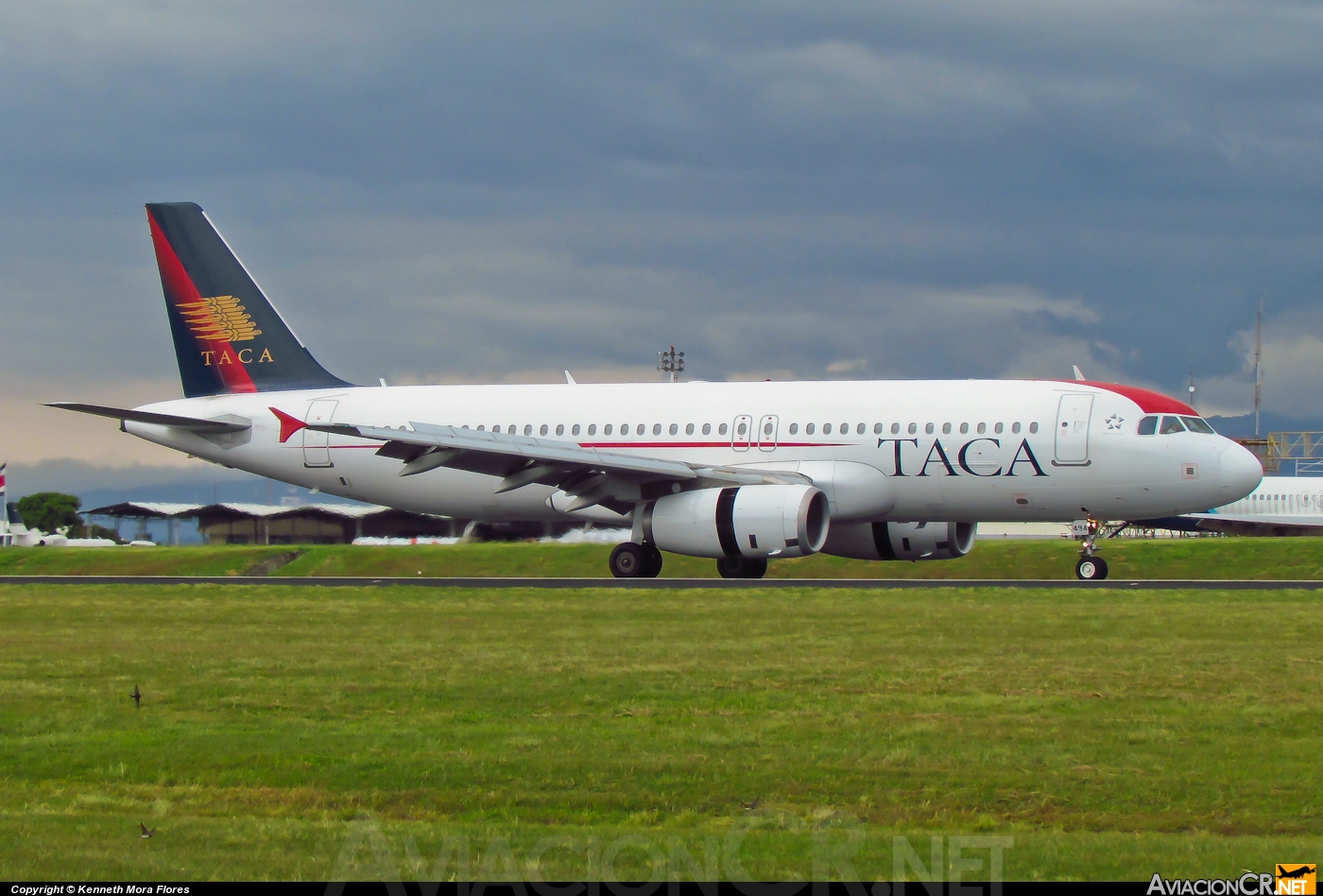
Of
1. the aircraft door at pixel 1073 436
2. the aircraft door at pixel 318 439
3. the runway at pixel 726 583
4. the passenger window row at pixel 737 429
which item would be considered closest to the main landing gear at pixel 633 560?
the runway at pixel 726 583

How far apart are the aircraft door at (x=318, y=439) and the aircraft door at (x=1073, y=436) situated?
17.4 metres

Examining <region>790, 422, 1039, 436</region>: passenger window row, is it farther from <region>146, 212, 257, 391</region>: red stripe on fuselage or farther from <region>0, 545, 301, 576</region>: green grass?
<region>0, 545, 301, 576</region>: green grass

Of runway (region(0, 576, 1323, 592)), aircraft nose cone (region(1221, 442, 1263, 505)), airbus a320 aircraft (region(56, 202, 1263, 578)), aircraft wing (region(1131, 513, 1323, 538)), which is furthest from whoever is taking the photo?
aircraft wing (region(1131, 513, 1323, 538))

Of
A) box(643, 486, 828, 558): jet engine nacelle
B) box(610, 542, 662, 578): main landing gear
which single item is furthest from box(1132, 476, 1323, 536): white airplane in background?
box(643, 486, 828, 558): jet engine nacelle

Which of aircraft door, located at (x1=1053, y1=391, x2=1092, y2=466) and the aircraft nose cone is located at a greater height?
aircraft door, located at (x1=1053, y1=391, x2=1092, y2=466)

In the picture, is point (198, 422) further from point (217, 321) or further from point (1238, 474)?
point (1238, 474)

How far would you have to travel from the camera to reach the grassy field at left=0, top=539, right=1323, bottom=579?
127 feet

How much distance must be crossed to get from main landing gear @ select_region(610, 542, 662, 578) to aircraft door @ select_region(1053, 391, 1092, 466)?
885cm

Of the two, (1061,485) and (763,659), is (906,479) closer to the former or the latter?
(1061,485)

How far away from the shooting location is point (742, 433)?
31.9 m

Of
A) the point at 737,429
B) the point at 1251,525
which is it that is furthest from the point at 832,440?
the point at 1251,525

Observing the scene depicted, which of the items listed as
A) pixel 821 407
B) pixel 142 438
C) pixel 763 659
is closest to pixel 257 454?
pixel 142 438

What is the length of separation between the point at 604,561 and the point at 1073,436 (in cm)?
1626

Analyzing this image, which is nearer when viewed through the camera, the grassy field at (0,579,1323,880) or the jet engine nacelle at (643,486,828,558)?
the grassy field at (0,579,1323,880)
